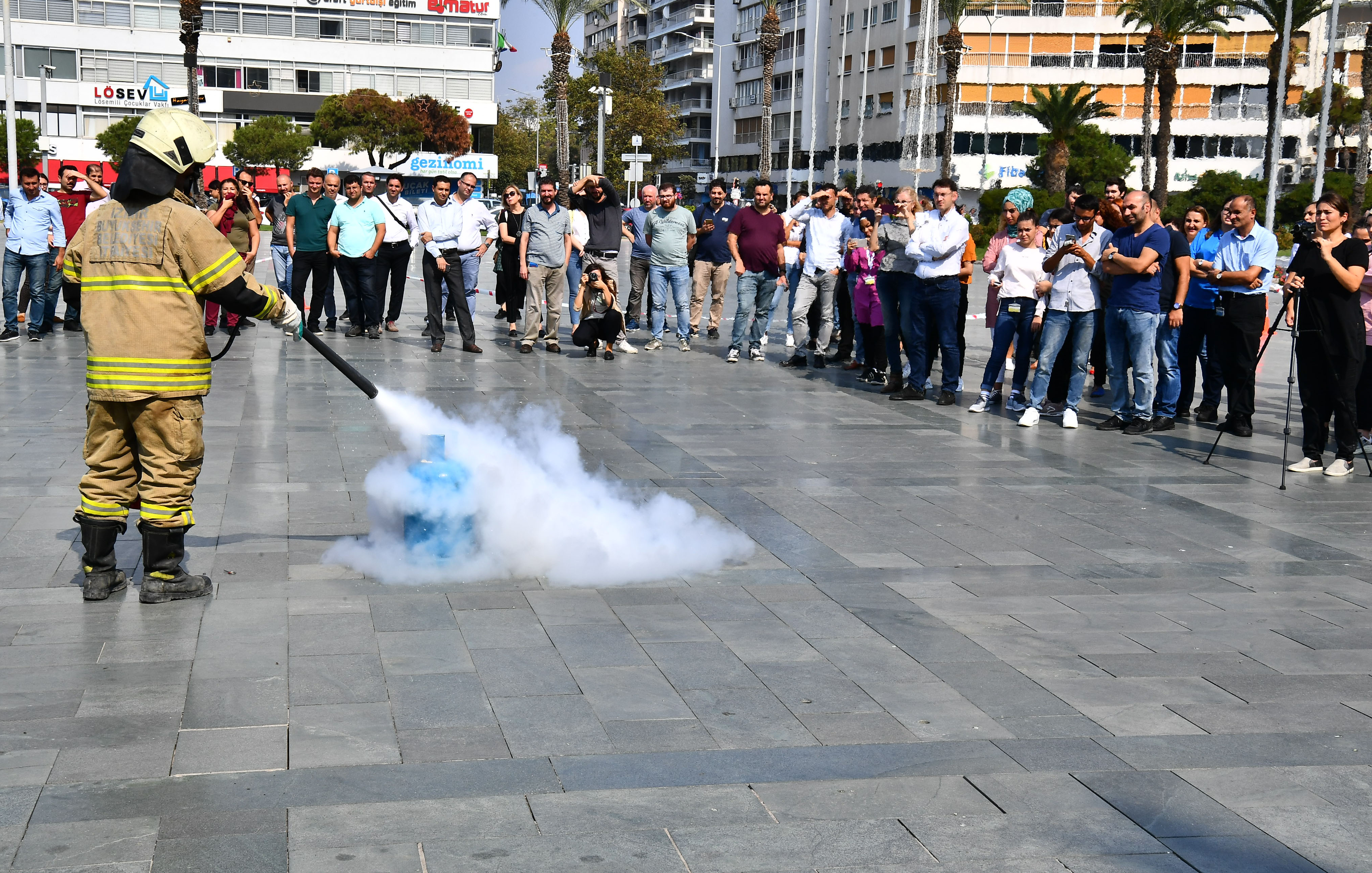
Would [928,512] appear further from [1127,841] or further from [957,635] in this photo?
[1127,841]

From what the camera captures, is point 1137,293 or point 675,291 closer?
point 1137,293

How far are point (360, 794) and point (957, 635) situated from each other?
8.53 ft

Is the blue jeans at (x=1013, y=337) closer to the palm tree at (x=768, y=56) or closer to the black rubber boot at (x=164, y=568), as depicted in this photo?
the black rubber boot at (x=164, y=568)

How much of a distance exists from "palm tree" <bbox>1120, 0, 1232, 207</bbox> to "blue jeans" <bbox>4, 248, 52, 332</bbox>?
4364cm

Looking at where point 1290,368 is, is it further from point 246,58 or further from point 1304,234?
point 246,58

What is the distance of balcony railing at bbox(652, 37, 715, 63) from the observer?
113500mm

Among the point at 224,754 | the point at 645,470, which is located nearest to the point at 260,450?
the point at 645,470

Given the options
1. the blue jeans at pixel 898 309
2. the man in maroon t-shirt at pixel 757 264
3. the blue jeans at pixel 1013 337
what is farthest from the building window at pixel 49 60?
the blue jeans at pixel 1013 337

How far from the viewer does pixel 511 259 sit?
17328mm

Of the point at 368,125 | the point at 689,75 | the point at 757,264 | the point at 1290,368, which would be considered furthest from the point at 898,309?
the point at 689,75

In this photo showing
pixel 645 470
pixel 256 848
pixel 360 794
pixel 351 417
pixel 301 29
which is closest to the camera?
pixel 256 848

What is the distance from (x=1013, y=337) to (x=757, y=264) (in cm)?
363

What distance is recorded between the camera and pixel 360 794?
12.5 ft

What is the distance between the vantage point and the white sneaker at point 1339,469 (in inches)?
362
